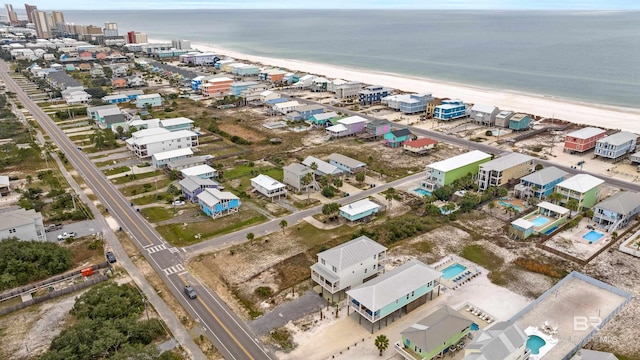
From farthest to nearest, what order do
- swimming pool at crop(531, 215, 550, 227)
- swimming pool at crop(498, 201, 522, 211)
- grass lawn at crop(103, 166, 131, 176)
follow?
grass lawn at crop(103, 166, 131, 176) < swimming pool at crop(498, 201, 522, 211) < swimming pool at crop(531, 215, 550, 227)

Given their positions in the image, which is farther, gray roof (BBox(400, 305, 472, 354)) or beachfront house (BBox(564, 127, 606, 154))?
beachfront house (BBox(564, 127, 606, 154))

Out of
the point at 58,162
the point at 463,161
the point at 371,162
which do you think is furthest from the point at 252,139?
the point at 463,161

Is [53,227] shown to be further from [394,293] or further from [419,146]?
[419,146]

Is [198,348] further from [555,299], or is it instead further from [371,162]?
[371,162]

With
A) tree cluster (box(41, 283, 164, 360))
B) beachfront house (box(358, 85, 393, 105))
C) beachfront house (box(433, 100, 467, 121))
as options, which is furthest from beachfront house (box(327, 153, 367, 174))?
beachfront house (box(358, 85, 393, 105))

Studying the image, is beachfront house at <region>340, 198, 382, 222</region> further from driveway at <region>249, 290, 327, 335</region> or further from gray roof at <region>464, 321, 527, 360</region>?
gray roof at <region>464, 321, 527, 360</region>

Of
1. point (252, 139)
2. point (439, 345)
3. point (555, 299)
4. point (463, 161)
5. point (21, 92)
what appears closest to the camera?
point (439, 345)

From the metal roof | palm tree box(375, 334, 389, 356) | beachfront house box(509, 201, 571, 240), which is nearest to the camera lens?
palm tree box(375, 334, 389, 356)
